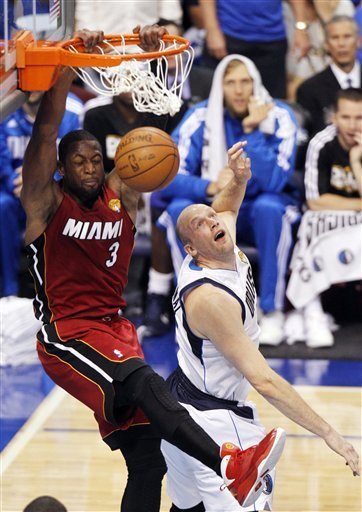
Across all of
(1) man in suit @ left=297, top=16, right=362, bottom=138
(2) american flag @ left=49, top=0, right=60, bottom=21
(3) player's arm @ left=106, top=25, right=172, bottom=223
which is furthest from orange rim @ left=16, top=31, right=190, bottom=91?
(1) man in suit @ left=297, top=16, right=362, bottom=138

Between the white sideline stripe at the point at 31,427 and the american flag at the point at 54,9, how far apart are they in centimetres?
253

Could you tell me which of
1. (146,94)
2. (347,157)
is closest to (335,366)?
(347,157)

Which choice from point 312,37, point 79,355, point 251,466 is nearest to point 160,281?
point 312,37

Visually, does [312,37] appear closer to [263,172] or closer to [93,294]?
[263,172]

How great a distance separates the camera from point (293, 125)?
8.69 metres

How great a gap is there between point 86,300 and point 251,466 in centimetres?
121

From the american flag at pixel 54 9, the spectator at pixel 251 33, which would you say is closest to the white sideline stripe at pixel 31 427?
the american flag at pixel 54 9

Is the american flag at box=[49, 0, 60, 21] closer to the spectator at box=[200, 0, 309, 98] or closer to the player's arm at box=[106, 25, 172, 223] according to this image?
the player's arm at box=[106, 25, 172, 223]

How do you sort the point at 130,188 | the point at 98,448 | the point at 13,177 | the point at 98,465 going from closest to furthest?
the point at 130,188
the point at 98,465
the point at 98,448
the point at 13,177

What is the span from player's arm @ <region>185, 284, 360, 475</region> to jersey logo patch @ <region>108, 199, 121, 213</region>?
863 mm

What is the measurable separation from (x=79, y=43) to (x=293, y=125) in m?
3.56

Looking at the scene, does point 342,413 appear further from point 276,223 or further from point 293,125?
point 293,125

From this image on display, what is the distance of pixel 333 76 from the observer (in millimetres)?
9289

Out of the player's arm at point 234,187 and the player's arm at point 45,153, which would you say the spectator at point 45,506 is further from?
the player's arm at point 234,187
